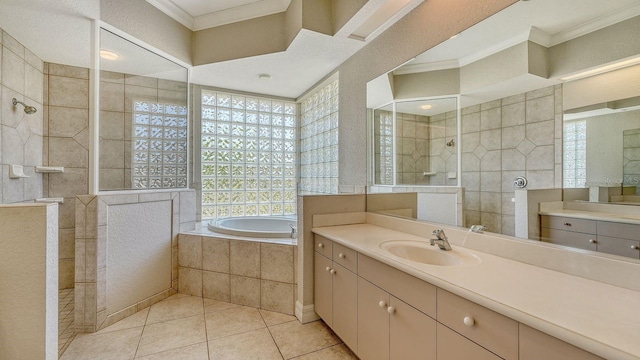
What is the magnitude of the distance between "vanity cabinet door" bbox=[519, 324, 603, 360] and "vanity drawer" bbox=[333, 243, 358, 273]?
0.83 m

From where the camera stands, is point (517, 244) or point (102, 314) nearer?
point (517, 244)

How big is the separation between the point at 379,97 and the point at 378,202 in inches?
32.7

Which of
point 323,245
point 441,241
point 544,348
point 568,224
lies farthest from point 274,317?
point 568,224

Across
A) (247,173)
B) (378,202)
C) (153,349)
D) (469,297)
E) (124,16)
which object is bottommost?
(153,349)

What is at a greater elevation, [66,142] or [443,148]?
[66,142]

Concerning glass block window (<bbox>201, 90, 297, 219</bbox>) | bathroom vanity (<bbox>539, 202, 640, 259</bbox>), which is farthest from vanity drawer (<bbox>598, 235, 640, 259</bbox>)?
glass block window (<bbox>201, 90, 297, 219</bbox>)

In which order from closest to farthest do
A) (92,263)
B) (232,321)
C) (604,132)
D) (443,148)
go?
(604,132), (443,148), (92,263), (232,321)

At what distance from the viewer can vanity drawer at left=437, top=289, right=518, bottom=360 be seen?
0.76m

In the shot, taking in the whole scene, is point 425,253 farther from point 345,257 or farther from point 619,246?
point 619,246

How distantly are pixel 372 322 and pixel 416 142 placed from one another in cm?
111

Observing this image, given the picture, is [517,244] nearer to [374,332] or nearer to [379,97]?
[374,332]

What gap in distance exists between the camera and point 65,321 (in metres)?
2.01

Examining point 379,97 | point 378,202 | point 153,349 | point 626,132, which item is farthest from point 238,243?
point 626,132

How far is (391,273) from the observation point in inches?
47.5
